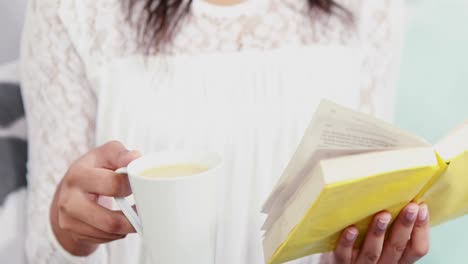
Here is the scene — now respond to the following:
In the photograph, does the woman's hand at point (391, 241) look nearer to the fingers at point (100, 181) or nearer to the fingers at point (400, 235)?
Result: the fingers at point (400, 235)

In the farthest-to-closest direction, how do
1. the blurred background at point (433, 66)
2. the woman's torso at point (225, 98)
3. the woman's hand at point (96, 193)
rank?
the blurred background at point (433, 66), the woman's torso at point (225, 98), the woman's hand at point (96, 193)

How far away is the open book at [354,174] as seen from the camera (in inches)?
20.2

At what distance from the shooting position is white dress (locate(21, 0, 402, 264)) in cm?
89

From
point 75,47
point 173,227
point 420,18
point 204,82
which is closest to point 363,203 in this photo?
point 173,227

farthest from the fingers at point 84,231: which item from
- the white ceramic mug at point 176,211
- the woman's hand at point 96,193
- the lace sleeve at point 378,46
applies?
the lace sleeve at point 378,46

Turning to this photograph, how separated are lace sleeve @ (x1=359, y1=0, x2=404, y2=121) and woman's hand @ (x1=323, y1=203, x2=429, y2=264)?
323 millimetres

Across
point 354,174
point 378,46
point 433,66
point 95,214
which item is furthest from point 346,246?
point 433,66

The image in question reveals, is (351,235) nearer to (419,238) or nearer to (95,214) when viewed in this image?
(419,238)

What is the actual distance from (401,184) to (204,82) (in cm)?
42

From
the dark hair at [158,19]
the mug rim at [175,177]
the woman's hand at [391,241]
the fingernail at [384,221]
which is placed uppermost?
the dark hair at [158,19]

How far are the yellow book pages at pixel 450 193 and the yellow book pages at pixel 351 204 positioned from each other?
2 cm

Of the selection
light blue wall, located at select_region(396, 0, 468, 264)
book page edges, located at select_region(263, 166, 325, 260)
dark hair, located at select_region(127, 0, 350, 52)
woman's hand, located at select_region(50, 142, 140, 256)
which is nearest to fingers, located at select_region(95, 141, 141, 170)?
woman's hand, located at select_region(50, 142, 140, 256)

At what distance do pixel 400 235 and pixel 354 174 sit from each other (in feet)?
0.54

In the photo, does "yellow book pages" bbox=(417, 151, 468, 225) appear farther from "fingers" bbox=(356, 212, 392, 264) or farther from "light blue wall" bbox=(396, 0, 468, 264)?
"light blue wall" bbox=(396, 0, 468, 264)
